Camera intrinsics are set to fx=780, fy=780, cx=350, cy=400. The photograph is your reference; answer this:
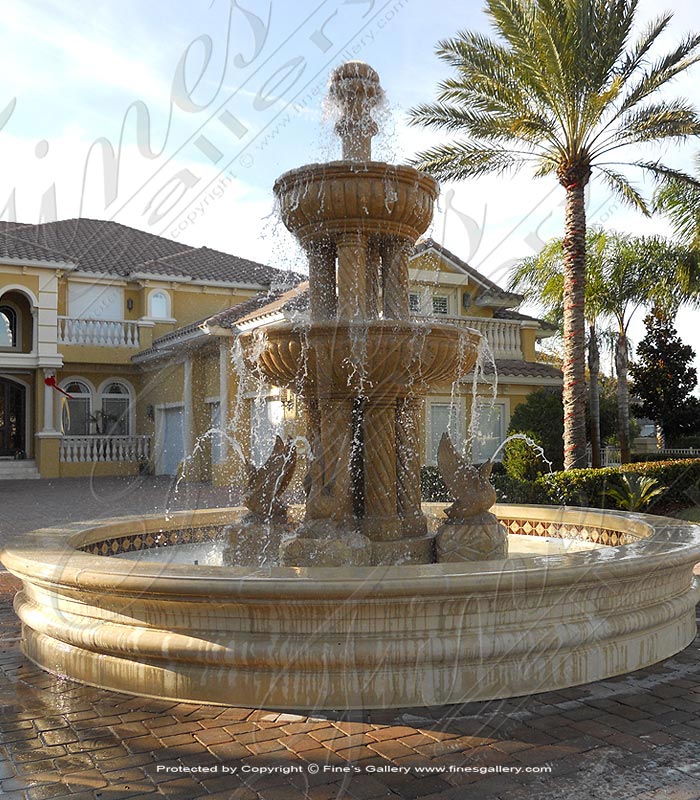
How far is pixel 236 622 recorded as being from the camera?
4266 mm

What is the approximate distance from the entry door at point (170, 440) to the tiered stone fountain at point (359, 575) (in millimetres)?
19007

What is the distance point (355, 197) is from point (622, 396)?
1867 centimetres

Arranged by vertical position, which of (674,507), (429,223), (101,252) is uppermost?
(101,252)

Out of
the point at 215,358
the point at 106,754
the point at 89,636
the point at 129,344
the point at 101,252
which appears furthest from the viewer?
the point at 101,252

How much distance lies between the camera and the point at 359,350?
5867mm

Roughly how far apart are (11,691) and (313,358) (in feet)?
9.92

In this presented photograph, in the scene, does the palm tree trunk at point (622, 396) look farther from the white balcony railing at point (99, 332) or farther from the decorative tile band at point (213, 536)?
the white balcony railing at point (99, 332)

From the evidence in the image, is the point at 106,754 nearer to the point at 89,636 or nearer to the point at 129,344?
the point at 89,636

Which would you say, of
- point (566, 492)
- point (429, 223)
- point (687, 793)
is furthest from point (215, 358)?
point (687, 793)

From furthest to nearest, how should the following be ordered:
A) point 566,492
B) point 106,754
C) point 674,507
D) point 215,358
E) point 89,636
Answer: point 215,358 < point 674,507 < point 566,492 < point 89,636 < point 106,754

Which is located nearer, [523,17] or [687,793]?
[687,793]

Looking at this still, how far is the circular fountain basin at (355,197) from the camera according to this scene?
249 inches

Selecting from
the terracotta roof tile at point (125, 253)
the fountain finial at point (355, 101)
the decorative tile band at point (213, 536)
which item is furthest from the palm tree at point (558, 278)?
the fountain finial at point (355, 101)

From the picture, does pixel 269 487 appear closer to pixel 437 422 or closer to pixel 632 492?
pixel 632 492
